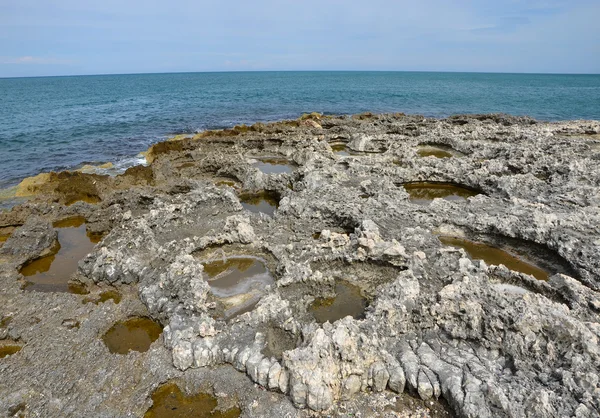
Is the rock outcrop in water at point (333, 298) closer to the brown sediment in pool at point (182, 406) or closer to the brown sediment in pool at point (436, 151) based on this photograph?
the brown sediment in pool at point (182, 406)

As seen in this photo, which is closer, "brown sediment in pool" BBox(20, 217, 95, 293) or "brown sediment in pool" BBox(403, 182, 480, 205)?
"brown sediment in pool" BBox(20, 217, 95, 293)

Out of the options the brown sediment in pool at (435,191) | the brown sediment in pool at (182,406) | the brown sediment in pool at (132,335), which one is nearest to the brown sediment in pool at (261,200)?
the brown sediment in pool at (435,191)

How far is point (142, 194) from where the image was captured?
17.7 meters

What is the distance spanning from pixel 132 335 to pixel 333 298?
6.16 m

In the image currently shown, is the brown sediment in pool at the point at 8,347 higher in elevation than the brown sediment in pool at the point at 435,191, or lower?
lower

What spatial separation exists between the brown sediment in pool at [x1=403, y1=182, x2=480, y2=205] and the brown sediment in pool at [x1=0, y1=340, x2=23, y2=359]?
17034 millimetres

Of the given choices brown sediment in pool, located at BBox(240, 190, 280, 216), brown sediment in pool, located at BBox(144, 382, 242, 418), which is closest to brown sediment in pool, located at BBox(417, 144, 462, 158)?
brown sediment in pool, located at BBox(240, 190, 280, 216)

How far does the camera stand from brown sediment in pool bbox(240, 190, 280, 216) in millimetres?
18580

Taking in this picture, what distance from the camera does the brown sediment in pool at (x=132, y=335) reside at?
9.45 metres

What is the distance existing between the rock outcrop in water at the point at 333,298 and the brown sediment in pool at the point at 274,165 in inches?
242

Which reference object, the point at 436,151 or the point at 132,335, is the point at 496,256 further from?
the point at 436,151

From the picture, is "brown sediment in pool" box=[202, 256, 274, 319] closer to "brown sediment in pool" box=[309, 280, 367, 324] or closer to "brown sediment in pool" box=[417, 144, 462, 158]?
"brown sediment in pool" box=[309, 280, 367, 324]

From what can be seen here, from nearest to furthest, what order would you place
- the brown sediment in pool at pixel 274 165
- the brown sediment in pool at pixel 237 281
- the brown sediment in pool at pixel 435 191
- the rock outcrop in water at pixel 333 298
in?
1. the rock outcrop in water at pixel 333 298
2. the brown sediment in pool at pixel 237 281
3. the brown sediment in pool at pixel 435 191
4. the brown sediment in pool at pixel 274 165

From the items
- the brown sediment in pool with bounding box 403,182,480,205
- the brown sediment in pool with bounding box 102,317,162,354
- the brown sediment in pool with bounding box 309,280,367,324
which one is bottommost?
the brown sediment in pool with bounding box 102,317,162,354
